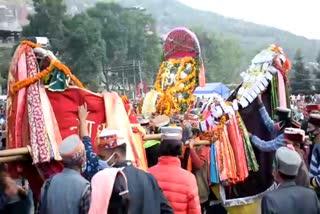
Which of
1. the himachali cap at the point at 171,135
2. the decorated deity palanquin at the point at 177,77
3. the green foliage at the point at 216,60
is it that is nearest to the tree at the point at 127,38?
the green foliage at the point at 216,60

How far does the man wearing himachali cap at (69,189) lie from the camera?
3.46m

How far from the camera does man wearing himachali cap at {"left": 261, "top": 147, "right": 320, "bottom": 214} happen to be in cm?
354

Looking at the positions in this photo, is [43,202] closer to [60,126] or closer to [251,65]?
[60,126]

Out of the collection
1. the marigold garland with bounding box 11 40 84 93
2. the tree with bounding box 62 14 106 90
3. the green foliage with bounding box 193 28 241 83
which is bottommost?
the green foliage with bounding box 193 28 241 83

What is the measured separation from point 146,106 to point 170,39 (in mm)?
1249

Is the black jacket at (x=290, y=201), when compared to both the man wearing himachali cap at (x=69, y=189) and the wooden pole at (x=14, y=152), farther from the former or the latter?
the wooden pole at (x=14, y=152)

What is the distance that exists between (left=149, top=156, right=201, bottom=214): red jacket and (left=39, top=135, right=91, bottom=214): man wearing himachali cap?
0.70 m

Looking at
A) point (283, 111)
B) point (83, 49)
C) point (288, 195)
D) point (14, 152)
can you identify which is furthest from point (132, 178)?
point (83, 49)

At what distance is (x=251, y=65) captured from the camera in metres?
6.89

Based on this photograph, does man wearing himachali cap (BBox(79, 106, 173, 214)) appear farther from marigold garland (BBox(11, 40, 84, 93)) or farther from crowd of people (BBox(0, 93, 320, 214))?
marigold garland (BBox(11, 40, 84, 93))

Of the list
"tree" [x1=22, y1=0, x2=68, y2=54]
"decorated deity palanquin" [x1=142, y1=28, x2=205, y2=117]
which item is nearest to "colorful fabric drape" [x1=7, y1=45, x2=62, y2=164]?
"decorated deity palanquin" [x1=142, y1=28, x2=205, y2=117]

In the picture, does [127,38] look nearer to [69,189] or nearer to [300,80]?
[300,80]

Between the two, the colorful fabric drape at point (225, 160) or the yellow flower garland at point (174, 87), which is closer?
the colorful fabric drape at point (225, 160)

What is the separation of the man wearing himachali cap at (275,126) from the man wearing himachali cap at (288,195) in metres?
2.29
